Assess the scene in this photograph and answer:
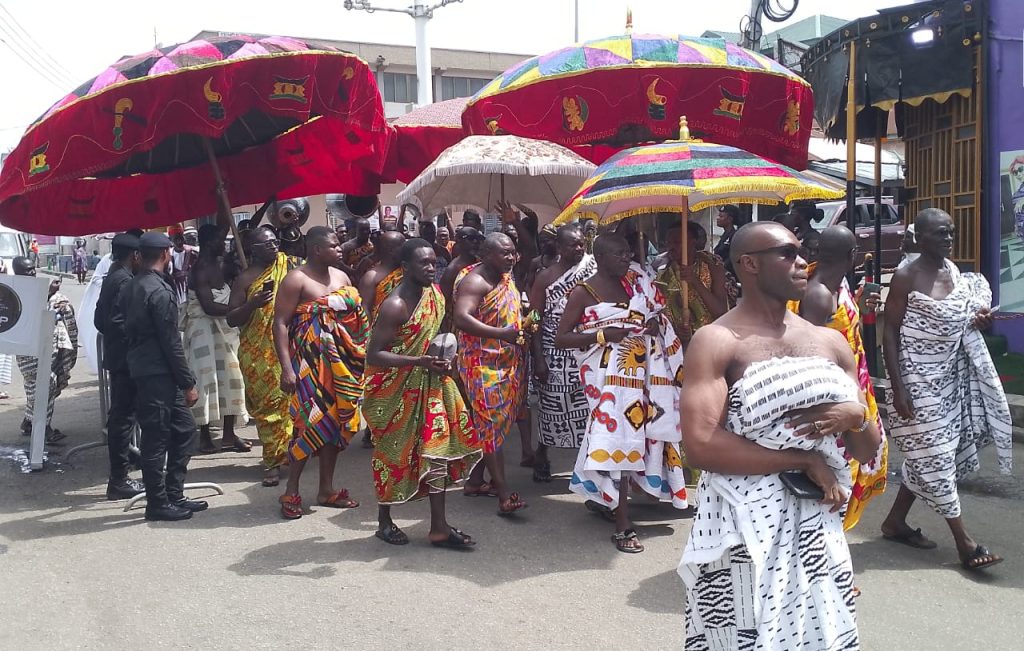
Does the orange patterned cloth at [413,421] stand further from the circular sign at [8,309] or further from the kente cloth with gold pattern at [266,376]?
the circular sign at [8,309]

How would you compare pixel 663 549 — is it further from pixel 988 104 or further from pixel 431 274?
pixel 988 104

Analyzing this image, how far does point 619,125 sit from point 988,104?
178 inches

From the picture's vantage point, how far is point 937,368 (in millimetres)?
4816

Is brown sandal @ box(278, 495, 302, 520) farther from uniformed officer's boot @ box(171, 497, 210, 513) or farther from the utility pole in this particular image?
the utility pole

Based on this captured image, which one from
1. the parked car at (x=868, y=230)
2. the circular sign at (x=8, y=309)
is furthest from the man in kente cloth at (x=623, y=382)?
the parked car at (x=868, y=230)

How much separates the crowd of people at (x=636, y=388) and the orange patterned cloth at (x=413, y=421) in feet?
0.04

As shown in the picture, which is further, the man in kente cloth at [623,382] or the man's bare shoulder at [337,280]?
the man's bare shoulder at [337,280]

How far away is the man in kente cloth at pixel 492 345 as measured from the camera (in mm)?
5656

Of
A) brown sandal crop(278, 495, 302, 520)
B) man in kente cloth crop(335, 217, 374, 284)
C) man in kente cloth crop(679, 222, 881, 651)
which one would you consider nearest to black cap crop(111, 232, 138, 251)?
brown sandal crop(278, 495, 302, 520)

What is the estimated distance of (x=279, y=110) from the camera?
6.58 meters

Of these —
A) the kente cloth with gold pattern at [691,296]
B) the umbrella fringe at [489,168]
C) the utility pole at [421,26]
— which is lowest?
the kente cloth with gold pattern at [691,296]

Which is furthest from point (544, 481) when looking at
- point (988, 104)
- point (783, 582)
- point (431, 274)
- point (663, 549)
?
point (988, 104)

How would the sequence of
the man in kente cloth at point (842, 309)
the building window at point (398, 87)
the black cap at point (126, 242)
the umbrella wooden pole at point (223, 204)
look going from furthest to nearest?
the building window at point (398, 87) → the umbrella wooden pole at point (223, 204) → the black cap at point (126, 242) → the man in kente cloth at point (842, 309)

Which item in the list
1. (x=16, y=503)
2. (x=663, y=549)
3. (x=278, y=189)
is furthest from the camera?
(x=278, y=189)
